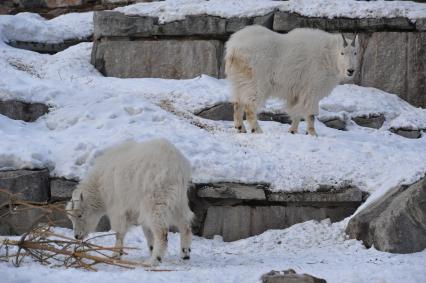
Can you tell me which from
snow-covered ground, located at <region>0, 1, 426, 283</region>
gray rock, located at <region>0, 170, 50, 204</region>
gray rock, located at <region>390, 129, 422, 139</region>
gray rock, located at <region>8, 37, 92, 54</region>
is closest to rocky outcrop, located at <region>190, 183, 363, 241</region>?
snow-covered ground, located at <region>0, 1, 426, 283</region>

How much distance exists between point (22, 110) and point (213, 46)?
17.8 feet

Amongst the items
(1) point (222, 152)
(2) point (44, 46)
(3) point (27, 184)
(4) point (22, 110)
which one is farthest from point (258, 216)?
(2) point (44, 46)

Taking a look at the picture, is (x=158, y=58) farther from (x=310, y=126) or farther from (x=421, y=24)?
(x=421, y=24)

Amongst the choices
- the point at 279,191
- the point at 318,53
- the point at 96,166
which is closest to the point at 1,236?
the point at 96,166

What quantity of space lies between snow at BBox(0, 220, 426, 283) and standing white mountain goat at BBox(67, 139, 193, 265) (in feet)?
1.36

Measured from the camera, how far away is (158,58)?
17.2 m

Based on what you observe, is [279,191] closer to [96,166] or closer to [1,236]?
[96,166]

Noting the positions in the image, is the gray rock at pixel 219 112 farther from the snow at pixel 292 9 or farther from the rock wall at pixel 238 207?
the rock wall at pixel 238 207

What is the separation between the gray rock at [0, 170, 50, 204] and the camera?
→ 410 inches

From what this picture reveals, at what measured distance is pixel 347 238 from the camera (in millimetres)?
9570

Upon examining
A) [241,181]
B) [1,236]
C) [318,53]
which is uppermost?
[318,53]

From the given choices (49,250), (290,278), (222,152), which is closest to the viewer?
(290,278)

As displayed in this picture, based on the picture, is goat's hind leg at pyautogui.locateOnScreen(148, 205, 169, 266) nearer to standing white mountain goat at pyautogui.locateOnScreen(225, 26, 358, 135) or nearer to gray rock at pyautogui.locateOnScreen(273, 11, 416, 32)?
standing white mountain goat at pyautogui.locateOnScreen(225, 26, 358, 135)

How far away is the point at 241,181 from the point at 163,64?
23.6 feet
